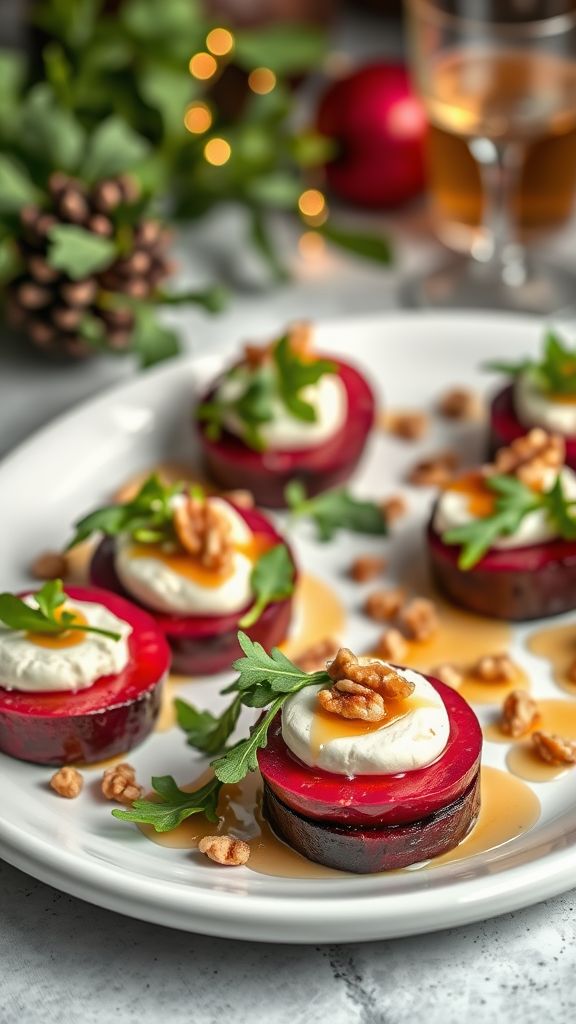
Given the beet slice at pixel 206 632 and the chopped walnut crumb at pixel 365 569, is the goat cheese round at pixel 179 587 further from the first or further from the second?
the chopped walnut crumb at pixel 365 569

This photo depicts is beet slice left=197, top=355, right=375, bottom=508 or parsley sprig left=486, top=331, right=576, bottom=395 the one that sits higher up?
parsley sprig left=486, top=331, right=576, bottom=395

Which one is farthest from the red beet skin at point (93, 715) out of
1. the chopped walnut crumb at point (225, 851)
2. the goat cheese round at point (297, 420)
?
the goat cheese round at point (297, 420)

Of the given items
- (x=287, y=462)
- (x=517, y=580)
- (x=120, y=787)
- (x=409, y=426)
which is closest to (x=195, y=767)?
(x=120, y=787)

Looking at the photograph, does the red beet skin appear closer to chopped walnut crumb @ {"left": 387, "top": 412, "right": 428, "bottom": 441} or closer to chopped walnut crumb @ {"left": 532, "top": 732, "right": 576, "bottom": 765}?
chopped walnut crumb @ {"left": 532, "top": 732, "right": 576, "bottom": 765}

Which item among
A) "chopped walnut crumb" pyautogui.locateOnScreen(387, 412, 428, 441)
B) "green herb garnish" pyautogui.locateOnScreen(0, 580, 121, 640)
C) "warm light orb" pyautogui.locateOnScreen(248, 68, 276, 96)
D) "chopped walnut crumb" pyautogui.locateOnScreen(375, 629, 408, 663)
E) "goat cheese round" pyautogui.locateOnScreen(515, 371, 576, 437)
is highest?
"warm light orb" pyautogui.locateOnScreen(248, 68, 276, 96)

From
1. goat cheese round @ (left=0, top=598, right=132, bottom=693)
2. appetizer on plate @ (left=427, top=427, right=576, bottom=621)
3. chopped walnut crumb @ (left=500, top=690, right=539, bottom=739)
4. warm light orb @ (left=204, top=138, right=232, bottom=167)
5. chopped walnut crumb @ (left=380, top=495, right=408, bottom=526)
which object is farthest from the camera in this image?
warm light orb @ (left=204, top=138, right=232, bottom=167)

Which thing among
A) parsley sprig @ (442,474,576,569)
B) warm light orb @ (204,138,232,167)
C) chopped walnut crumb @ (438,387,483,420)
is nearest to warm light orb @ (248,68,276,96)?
warm light orb @ (204,138,232,167)
